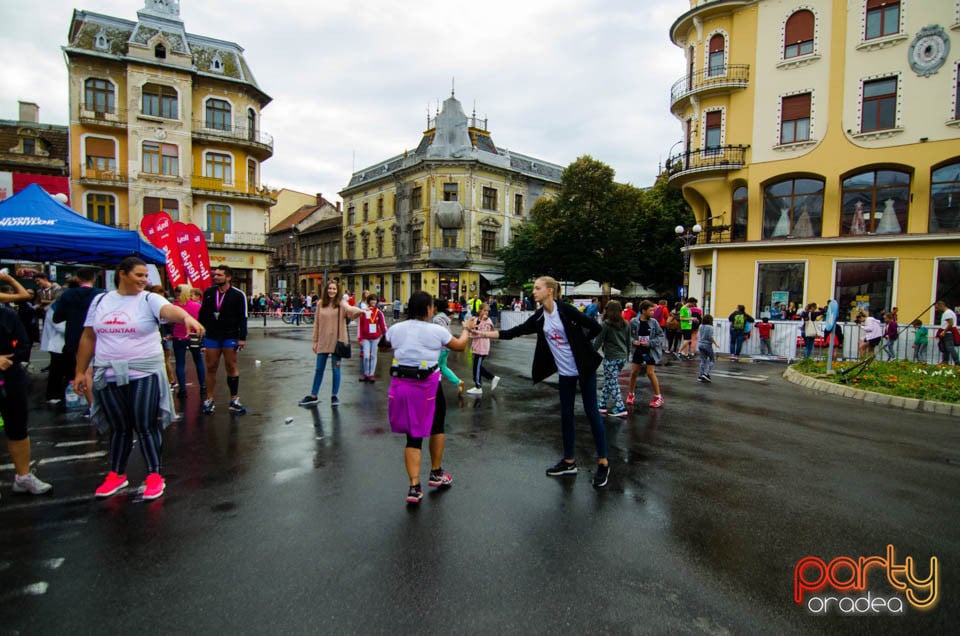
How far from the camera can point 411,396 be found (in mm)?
4172

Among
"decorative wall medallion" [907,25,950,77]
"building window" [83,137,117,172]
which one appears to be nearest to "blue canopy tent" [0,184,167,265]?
"decorative wall medallion" [907,25,950,77]

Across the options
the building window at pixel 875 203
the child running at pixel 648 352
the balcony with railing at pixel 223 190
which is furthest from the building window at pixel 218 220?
the building window at pixel 875 203

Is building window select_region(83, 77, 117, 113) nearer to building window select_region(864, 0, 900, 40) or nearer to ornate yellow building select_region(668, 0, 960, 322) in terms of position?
A: ornate yellow building select_region(668, 0, 960, 322)

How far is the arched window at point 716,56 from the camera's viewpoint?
75.5 ft

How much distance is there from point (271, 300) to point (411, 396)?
41.3 meters

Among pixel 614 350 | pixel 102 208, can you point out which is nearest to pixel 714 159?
pixel 614 350

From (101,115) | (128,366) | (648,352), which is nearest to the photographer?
(128,366)

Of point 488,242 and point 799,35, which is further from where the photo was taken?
point 488,242

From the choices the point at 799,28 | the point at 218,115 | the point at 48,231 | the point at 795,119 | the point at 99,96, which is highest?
the point at 99,96

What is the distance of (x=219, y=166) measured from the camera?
119ft

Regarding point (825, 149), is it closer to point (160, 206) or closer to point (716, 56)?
point (716, 56)

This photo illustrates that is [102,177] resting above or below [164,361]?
above

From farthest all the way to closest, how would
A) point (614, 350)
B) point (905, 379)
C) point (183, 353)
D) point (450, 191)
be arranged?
point (450, 191) < point (905, 379) < point (183, 353) < point (614, 350)

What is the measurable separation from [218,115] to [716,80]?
31516 mm
